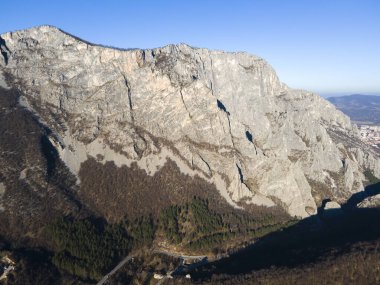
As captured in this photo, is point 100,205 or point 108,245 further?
point 100,205

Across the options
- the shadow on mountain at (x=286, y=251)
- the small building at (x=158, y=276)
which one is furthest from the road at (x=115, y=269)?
the shadow on mountain at (x=286, y=251)

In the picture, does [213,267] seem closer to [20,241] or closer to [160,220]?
[160,220]

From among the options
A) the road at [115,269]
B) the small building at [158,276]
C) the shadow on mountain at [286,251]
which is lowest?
the shadow on mountain at [286,251]

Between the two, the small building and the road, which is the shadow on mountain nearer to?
the small building

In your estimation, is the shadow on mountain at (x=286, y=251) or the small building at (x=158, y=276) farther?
the shadow on mountain at (x=286, y=251)

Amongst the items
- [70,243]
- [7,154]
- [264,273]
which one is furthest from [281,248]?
[7,154]

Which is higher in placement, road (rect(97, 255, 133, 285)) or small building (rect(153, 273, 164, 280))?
road (rect(97, 255, 133, 285))

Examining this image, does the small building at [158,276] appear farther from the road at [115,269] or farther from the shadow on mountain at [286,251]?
the road at [115,269]

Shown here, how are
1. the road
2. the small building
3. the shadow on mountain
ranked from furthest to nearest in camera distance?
the shadow on mountain
the small building
the road

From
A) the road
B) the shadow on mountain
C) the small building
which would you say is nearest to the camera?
the road

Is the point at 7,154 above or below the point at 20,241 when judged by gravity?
above

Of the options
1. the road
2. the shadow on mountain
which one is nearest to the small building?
the shadow on mountain
